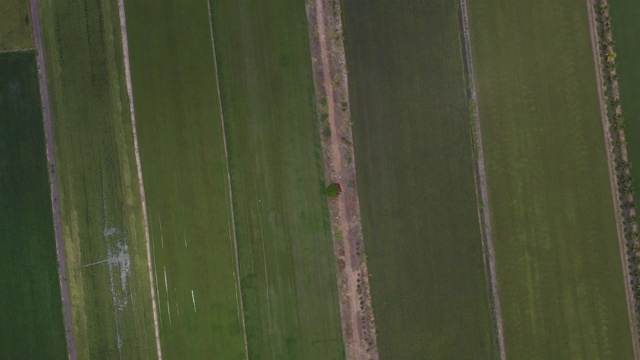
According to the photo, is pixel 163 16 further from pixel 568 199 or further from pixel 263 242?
pixel 568 199

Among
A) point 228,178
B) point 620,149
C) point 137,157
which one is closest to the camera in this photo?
point 620,149

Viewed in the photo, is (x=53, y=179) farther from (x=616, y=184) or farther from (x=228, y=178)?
(x=616, y=184)


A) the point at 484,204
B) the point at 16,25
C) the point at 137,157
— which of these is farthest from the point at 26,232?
the point at 484,204

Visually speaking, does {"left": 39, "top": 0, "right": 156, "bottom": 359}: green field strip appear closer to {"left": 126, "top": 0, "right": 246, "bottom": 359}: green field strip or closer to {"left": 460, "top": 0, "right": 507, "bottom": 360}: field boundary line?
{"left": 126, "top": 0, "right": 246, "bottom": 359}: green field strip

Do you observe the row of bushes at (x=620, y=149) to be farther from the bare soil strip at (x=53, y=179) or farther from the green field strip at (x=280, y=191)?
the bare soil strip at (x=53, y=179)

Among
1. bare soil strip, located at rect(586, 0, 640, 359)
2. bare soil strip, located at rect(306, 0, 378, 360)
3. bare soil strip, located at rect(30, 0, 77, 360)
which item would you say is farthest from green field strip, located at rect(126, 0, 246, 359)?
bare soil strip, located at rect(586, 0, 640, 359)

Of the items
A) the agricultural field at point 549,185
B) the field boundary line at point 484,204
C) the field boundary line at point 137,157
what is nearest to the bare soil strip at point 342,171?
the field boundary line at point 484,204
